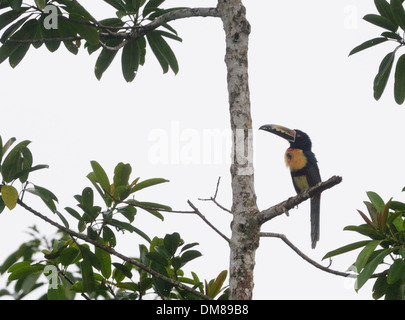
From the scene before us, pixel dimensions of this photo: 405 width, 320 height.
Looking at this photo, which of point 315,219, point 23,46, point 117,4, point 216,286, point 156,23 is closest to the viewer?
point 216,286

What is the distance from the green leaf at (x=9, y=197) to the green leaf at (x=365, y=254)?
2058 mm

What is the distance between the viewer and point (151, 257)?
170 inches

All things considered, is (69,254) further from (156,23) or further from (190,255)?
(156,23)

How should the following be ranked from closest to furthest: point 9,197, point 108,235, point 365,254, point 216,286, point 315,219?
point 9,197 → point 365,254 → point 216,286 → point 108,235 → point 315,219

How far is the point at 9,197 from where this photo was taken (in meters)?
3.96

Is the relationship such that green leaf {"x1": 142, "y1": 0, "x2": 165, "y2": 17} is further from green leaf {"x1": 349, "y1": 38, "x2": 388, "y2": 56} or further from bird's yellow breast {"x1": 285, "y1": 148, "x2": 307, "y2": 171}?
bird's yellow breast {"x1": 285, "y1": 148, "x2": 307, "y2": 171}

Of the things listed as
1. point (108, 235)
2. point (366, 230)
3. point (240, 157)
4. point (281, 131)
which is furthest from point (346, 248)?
point (281, 131)

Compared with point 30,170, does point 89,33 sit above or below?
above

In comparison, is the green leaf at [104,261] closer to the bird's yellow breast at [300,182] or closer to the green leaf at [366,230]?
the green leaf at [366,230]

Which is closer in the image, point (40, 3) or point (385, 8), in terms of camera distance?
point (40, 3)

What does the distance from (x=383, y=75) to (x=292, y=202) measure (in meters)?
2.30

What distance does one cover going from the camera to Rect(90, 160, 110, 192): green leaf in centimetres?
452
